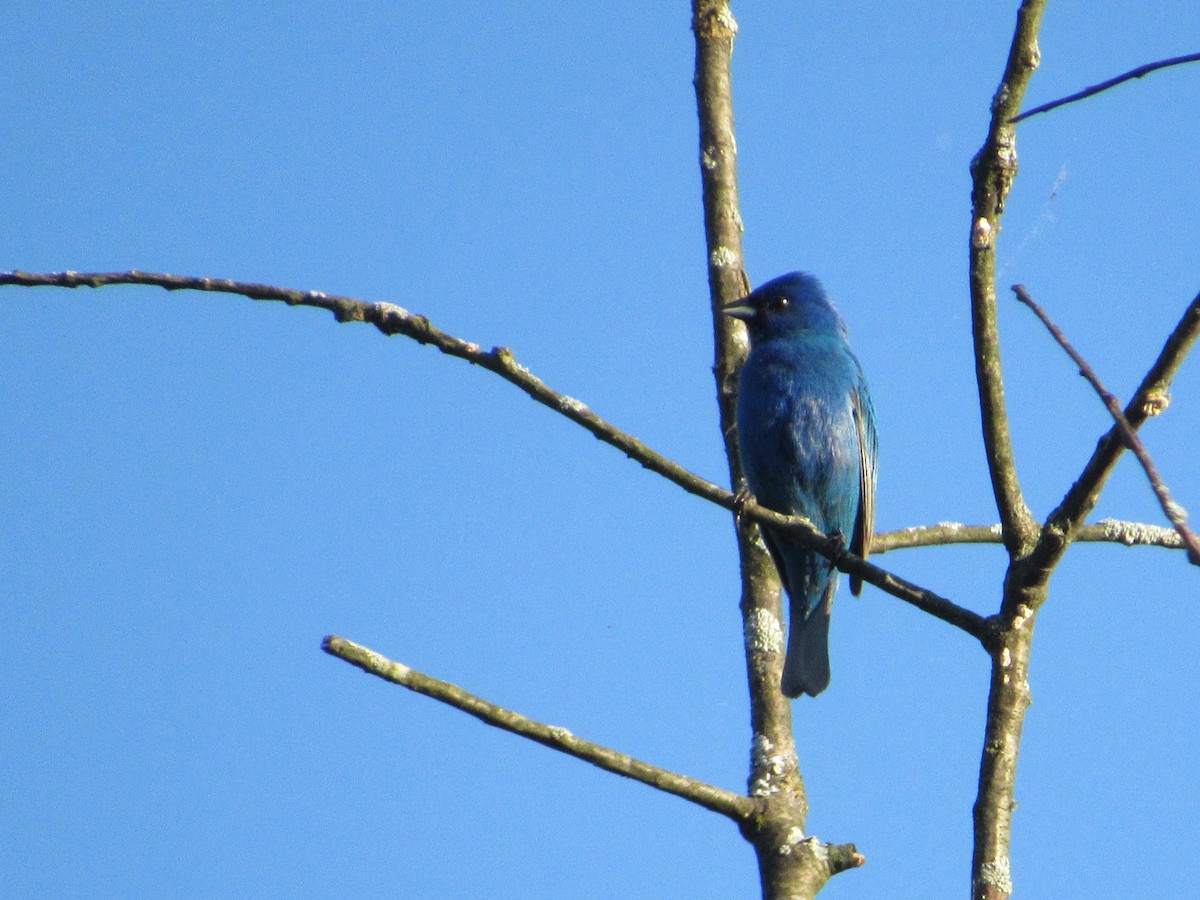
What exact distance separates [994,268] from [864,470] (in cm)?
394

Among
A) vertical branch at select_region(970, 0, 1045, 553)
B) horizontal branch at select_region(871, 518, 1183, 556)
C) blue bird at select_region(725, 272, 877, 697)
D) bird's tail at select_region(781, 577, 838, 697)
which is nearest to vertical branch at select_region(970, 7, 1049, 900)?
vertical branch at select_region(970, 0, 1045, 553)

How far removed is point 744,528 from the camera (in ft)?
12.8

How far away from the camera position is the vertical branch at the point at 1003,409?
2.73m

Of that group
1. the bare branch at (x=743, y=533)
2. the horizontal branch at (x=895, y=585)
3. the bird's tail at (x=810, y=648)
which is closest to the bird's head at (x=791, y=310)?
the bird's tail at (x=810, y=648)

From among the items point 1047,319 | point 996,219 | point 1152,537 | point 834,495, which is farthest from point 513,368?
point 834,495

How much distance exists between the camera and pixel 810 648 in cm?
637

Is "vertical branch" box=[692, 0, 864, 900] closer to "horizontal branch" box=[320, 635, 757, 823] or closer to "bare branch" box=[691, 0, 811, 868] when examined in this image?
"bare branch" box=[691, 0, 811, 868]

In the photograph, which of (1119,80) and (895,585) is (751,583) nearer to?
(895,585)

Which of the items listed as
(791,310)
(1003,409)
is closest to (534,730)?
(1003,409)

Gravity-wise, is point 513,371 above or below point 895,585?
above

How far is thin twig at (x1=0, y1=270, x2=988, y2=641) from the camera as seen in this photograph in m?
2.83

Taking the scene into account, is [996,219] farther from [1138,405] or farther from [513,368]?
[513,368]

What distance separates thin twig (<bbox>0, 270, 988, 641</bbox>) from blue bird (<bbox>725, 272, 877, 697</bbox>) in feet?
10.1

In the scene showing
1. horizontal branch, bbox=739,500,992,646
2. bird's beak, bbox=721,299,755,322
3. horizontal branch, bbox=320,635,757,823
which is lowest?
horizontal branch, bbox=320,635,757,823
